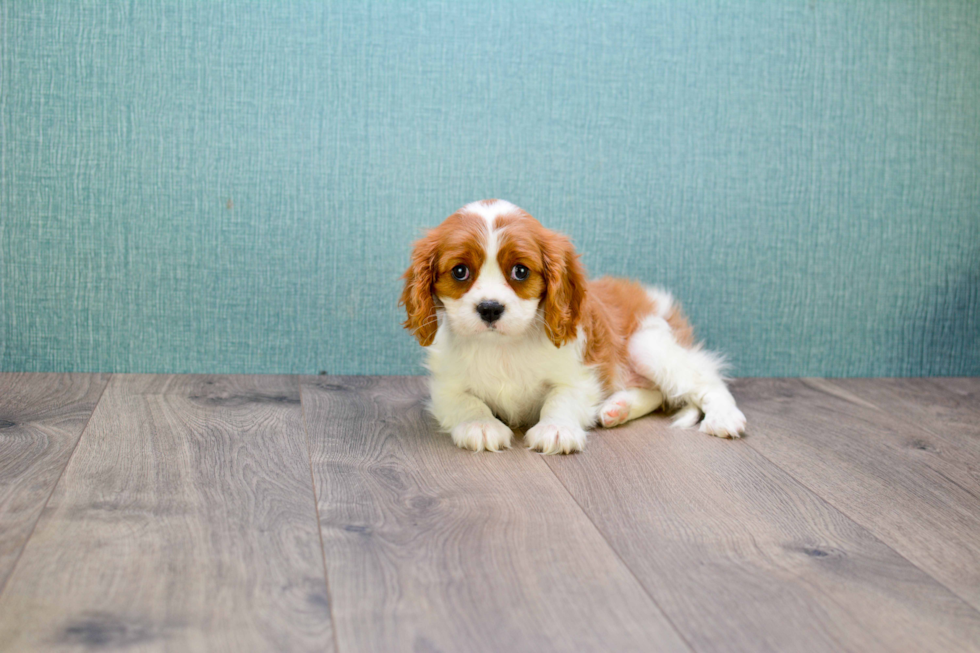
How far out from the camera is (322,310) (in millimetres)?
2752

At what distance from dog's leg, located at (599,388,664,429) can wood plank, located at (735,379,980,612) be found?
0.28m

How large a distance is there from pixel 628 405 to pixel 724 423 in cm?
25

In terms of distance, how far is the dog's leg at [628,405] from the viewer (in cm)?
227

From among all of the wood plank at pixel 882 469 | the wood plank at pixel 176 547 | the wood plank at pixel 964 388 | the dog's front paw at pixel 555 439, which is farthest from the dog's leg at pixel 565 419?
the wood plank at pixel 964 388

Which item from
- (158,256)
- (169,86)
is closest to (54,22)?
(169,86)

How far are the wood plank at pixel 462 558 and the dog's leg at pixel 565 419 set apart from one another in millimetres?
57

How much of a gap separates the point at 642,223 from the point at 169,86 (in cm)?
151

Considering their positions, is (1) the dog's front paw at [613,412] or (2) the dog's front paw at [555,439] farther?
(1) the dog's front paw at [613,412]

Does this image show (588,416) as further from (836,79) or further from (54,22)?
(54,22)

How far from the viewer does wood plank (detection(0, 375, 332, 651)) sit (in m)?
1.16

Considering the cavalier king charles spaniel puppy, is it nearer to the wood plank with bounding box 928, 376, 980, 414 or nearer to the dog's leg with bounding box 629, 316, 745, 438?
the dog's leg with bounding box 629, 316, 745, 438

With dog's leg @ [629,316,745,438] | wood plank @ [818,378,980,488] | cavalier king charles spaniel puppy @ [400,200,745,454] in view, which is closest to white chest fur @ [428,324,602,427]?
cavalier king charles spaniel puppy @ [400,200,745,454]

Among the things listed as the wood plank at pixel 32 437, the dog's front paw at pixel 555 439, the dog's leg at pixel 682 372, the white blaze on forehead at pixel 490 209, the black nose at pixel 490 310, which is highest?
the white blaze on forehead at pixel 490 209

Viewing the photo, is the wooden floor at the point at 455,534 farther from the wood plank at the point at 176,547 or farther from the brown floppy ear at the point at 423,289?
the brown floppy ear at the point at 423,289
